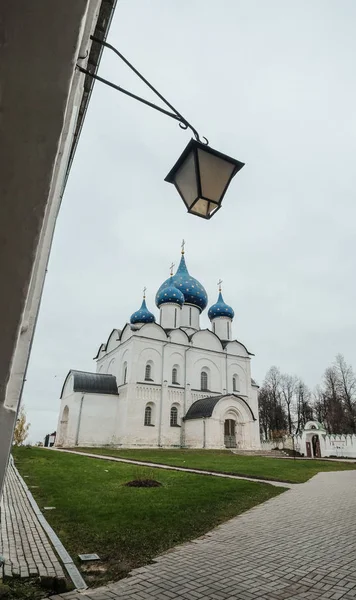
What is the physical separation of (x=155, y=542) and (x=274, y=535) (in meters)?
2.05

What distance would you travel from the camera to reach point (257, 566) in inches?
182

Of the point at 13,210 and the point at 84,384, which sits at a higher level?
the point at 84,384

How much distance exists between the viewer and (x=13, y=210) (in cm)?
134

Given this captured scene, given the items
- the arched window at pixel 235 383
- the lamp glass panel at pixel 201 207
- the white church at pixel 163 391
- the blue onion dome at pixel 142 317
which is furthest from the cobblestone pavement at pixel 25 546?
the arched window at pixel 235 383

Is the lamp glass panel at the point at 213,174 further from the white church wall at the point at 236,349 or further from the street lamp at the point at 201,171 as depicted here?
the white church wall at the point at 236,349

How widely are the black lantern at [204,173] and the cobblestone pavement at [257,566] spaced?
3.82m

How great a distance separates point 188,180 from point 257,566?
4.62 metres

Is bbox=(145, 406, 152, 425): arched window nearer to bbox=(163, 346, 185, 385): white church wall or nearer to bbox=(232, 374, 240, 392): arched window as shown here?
bbox=(163, 346, 185, 385): white church wall

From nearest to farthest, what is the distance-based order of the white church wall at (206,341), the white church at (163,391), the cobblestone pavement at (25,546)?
1. the cobblestone pavement at (25,546)
2. the white church at (163,391)
3. the white church wall at (206,341)

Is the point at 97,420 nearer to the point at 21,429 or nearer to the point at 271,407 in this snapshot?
the point at 21,429

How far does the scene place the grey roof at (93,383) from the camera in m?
30.2

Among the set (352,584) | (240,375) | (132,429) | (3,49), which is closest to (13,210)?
(3,49)

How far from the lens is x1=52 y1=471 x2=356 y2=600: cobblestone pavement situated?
3822 millimetres

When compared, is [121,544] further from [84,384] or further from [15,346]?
[84,384]
